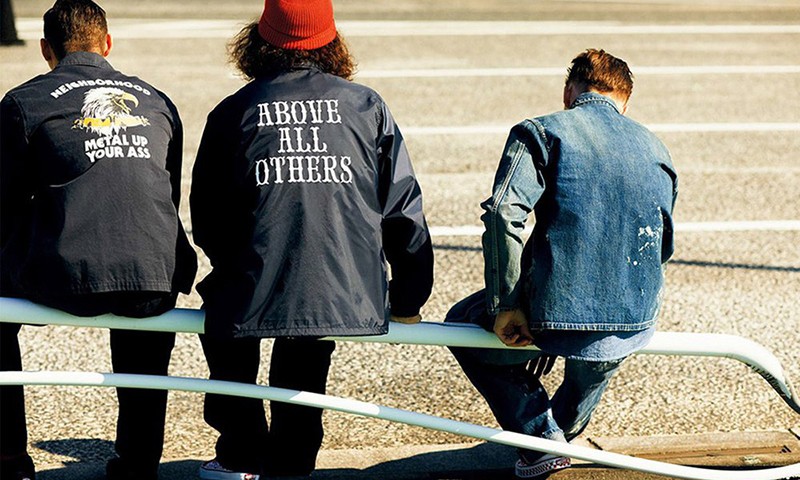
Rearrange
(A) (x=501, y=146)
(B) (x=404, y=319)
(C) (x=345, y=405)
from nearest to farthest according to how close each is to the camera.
A: 1. (C) (x=345, y=405)
2. (B) (x=404, y=319)
3. (A) (x=501, y=146)

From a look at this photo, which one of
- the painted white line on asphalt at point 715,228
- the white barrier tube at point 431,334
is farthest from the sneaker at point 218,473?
the painted white line on asphalt at point 715,228

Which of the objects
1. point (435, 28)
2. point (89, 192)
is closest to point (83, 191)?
point (89, 192)

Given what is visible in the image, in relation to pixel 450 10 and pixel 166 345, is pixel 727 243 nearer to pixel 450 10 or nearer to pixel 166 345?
pixel 166 345

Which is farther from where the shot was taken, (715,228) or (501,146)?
(501,146)

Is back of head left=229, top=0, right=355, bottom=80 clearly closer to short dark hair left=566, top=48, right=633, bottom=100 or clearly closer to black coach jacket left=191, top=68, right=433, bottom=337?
black coach jacket left=191, top=68, right=433, bottom=337

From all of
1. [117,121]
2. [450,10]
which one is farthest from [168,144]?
[450,10]

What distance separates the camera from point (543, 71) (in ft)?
40.3

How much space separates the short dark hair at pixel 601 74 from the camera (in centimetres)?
386

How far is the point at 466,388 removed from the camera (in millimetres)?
5273

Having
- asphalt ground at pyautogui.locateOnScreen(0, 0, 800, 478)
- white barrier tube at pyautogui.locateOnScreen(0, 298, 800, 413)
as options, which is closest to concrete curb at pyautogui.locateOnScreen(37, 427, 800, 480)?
asphalt ground at pyautogui.locateOnScreen(0, 0, 800, 478)

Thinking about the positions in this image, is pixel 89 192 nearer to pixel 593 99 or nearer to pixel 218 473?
pixel 218 473

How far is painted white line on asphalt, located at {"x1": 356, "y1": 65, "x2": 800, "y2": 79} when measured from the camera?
11953 millimetres

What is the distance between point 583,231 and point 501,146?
18.8 feet

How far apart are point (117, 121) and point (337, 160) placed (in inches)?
27.4
